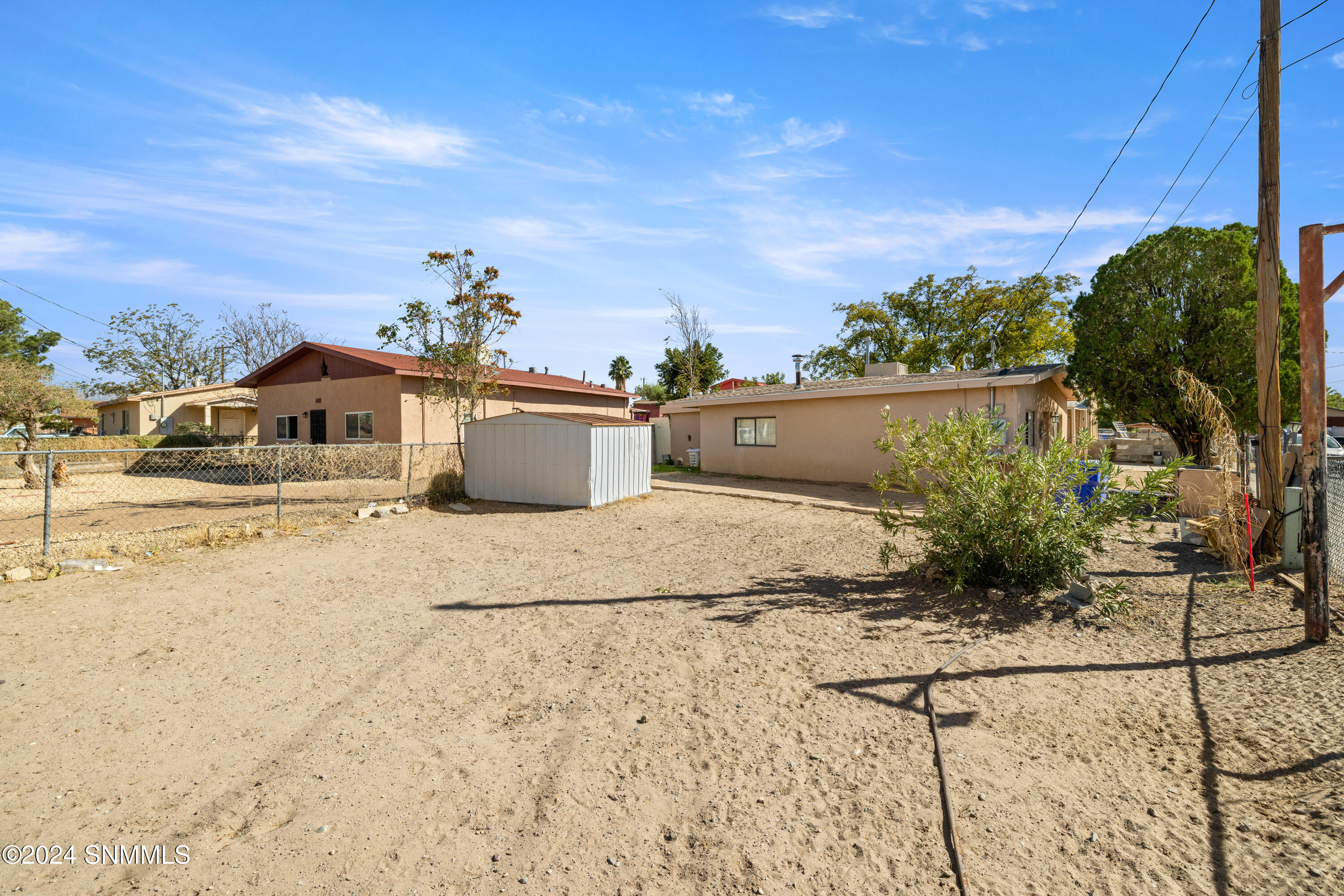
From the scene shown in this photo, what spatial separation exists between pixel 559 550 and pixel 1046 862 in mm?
6571

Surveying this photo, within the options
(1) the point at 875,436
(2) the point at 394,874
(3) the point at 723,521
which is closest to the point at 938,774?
(2) the point at 394,874

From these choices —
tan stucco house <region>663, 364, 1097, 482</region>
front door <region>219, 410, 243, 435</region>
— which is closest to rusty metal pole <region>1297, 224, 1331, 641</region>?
tan stucco house <region>663, 364, 1097, 482</region>

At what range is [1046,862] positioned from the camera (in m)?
2.40

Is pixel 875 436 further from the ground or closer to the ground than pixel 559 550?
further from the ground

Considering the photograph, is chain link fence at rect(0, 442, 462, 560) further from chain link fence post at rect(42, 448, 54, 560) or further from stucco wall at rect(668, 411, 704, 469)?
stucco wall at rect(668, 411, 704, 469)

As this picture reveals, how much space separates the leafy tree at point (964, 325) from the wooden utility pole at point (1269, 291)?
72.1ft

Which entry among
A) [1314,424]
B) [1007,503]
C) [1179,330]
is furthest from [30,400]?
[1179,330]

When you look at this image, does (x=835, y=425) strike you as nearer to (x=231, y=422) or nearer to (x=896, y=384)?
(x=896, y=384)

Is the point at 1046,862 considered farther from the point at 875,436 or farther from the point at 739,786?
the point at 875,436

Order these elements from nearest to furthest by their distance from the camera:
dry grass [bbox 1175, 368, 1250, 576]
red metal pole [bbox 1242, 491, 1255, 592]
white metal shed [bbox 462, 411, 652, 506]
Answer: red metal pole [bbox 1242, 491, 1255, 592], dry grass [bbox 1175, 368, 1250, 576], white metal shed [bbox 462, 411, 652, 506]

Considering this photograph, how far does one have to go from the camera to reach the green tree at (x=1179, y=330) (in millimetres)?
12625

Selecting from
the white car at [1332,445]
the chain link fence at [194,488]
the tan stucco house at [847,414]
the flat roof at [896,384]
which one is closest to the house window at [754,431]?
the tan stucco house at [847,414]

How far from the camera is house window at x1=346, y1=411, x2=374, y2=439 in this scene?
709 inches

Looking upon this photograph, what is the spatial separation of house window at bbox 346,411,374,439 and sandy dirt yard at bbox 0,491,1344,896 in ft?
39.9
